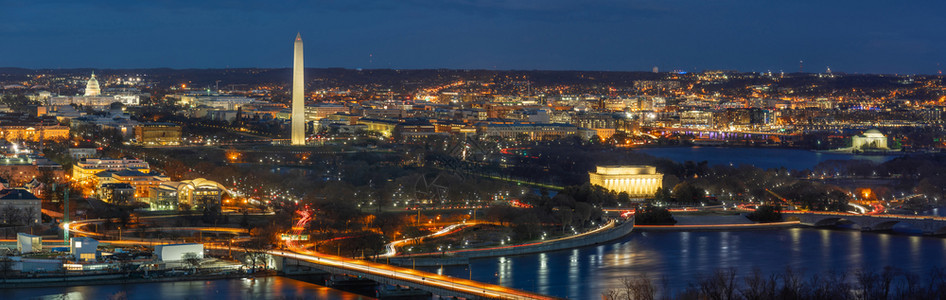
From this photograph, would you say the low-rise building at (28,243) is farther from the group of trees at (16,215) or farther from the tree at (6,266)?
the group of trees at (16,215)

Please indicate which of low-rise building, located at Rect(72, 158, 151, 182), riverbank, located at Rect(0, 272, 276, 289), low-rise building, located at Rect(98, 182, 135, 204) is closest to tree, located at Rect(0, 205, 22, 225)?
low-rise building, located at Rect(98, 182, 135, 204)

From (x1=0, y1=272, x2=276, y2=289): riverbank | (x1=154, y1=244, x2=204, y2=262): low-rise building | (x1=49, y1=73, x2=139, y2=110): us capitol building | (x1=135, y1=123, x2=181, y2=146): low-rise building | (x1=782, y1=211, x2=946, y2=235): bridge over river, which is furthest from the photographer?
(x1=49, y1=73, x2=139, y2=110): us capitol building

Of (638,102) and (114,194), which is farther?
(638,102)

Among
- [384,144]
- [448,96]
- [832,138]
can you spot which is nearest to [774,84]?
[448,96]

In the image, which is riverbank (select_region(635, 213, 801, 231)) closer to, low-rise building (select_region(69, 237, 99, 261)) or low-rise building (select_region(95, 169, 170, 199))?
low-rise building (select_region(95, 169, 170, 199))

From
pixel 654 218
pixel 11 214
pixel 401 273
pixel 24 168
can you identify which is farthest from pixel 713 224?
pixel 24 168

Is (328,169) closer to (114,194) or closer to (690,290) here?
(114,194)
